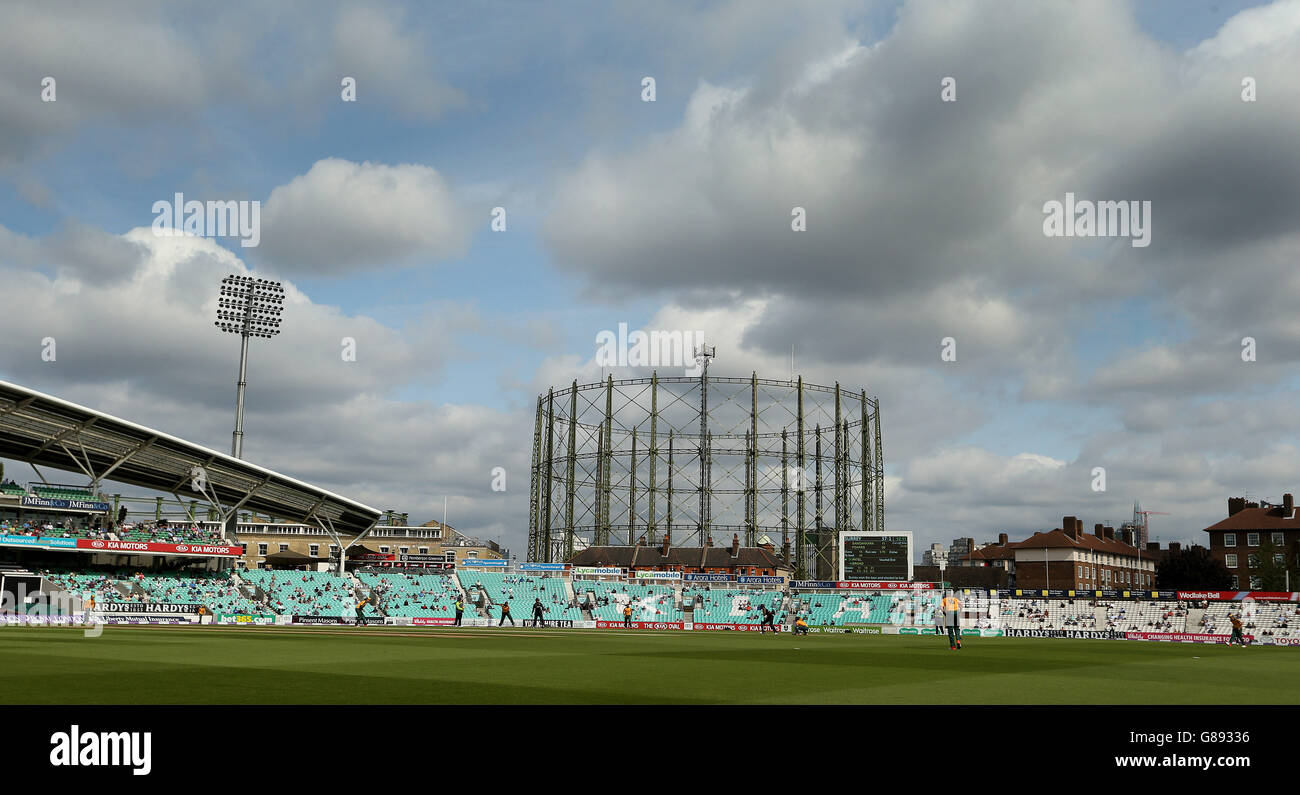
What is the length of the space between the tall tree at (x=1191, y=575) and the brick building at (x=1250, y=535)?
5407mm

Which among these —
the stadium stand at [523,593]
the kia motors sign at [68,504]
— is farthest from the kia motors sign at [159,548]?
the stadium stand at [523,593]

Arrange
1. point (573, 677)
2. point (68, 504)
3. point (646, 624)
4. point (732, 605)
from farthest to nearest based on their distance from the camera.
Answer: point (732, 605), point (646, 624), point (68, 504), point (573, 677)

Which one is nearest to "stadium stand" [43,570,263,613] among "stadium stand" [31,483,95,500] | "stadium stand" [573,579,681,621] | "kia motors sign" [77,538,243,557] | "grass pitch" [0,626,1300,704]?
"kia motors sign" [77,538,243,557]

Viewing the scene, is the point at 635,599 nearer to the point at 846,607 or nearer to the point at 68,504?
the point at 846,607

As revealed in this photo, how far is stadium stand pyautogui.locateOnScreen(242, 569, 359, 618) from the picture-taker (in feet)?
180

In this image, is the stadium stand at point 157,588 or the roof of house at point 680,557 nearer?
the stadium stand at point 157,588

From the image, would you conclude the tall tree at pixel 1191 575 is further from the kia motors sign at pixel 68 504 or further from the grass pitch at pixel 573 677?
the kia motors sign at pixel 68 504

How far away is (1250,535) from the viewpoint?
4289 inches

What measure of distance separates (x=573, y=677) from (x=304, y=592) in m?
47.0

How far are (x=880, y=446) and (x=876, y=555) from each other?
96.4 ft

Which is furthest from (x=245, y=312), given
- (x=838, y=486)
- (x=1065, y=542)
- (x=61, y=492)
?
(x=1065, y=542)

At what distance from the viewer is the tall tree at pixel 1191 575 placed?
97688 millimetres
